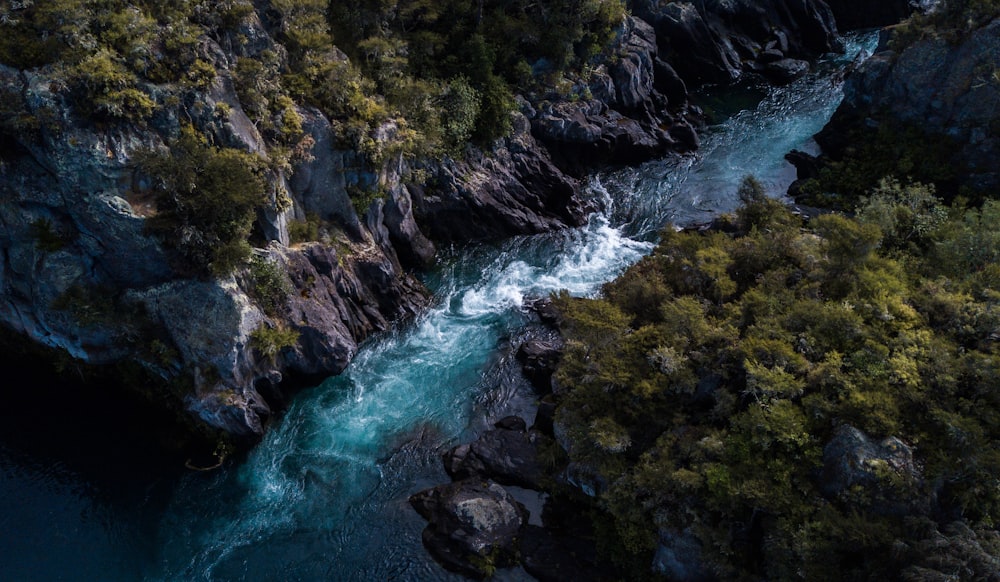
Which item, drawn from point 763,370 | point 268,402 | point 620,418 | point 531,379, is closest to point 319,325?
point 268,402

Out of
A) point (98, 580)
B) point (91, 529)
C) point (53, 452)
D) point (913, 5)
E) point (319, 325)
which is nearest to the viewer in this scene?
point (98, 580)

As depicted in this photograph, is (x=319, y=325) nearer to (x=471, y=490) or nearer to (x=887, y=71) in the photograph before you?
(x=471, y=490)

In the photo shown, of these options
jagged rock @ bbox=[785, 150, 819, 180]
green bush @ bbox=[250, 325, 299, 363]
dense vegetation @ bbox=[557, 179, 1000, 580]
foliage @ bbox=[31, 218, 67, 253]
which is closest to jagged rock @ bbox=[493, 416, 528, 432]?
dense vegetation @ bbox=[557, 179, 1000, 580]

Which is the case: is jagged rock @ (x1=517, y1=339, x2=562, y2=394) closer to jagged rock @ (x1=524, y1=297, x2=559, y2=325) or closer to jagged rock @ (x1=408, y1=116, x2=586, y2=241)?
jagged rock @ (x1=524, y1=297, x2=559, y2=325)

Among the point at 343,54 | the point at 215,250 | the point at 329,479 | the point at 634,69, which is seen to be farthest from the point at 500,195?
the point at 329,479

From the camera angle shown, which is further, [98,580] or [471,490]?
[471,490]

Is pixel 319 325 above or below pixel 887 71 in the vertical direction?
above

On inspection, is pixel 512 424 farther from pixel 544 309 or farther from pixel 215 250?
pixel 215 250
